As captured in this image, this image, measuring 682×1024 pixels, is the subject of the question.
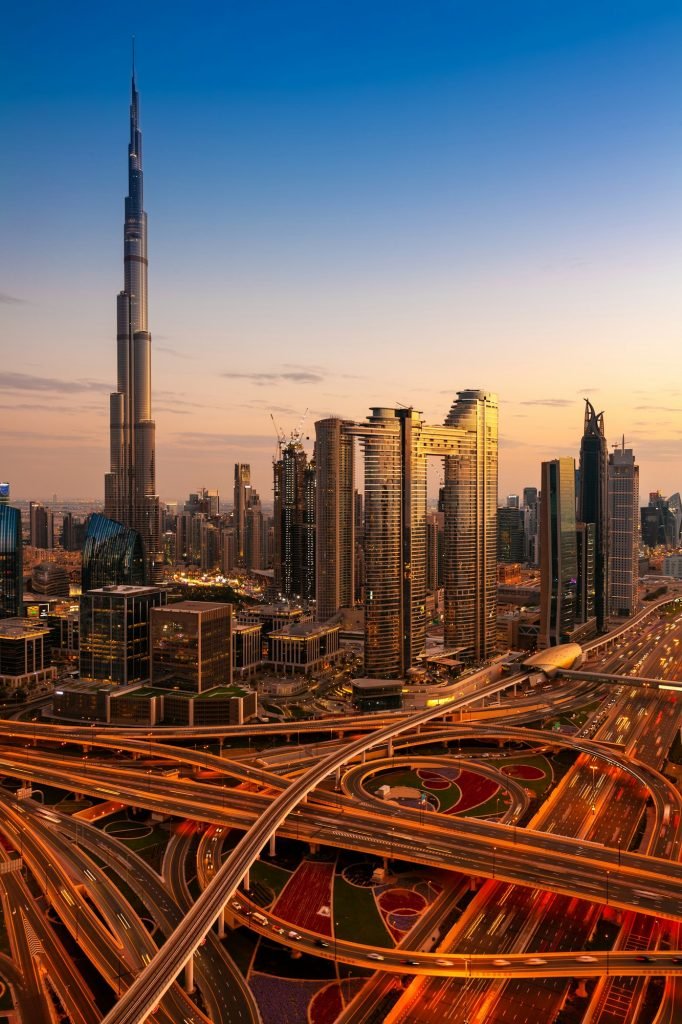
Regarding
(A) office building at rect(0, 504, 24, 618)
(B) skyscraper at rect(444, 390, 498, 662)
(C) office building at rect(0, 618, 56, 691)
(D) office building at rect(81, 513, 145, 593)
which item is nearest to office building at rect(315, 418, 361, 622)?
(B) skyscraper at rect(444, 390, 498, 662)

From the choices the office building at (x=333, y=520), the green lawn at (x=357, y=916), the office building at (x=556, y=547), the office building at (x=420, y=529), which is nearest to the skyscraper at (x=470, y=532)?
the office building at (x=420, y=529)

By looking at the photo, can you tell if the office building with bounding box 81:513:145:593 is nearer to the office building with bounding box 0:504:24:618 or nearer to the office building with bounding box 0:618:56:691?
the office building with bounding box 0:504:24:618

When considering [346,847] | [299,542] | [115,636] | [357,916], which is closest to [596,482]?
[299,542]

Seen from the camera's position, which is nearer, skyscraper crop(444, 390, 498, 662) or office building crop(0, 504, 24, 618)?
skyscraper crop(444, 390, 498, 662)

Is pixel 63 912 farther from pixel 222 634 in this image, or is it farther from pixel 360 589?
pixel 360 589

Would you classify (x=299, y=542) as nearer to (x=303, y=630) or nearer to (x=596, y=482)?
(x=303, y=630)

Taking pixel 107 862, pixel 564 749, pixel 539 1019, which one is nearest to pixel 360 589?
pixel 564 749
